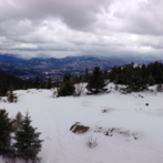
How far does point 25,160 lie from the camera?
4.46m

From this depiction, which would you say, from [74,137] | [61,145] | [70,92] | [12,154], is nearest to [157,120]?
[74,137]

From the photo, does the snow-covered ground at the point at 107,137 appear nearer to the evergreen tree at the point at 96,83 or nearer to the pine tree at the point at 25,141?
the pine tree at the point at 25,141

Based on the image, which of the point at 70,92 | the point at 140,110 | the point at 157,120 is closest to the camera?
the point at 157,120

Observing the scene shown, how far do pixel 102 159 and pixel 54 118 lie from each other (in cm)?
507

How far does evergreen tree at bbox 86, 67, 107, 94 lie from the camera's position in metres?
15.3

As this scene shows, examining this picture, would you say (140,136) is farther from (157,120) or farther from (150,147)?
(157,120)

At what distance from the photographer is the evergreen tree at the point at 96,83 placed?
602 inches

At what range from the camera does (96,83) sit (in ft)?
50.4

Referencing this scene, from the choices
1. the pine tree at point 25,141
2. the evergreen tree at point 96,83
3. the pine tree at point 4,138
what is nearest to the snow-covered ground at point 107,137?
the pine tree at point 4,138

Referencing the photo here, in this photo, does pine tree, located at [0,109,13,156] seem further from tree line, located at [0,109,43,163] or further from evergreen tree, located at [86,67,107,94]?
evergreen tree, located at [86,67,107,94]

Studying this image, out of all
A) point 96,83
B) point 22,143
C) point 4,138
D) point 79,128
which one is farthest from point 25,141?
point 96,83

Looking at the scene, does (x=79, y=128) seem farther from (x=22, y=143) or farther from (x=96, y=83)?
(x=96, y=83)

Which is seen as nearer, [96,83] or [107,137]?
[107,137]

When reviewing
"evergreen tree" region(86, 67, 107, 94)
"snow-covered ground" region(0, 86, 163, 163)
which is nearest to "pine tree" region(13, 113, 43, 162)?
"snow-covered ground" region(0, 86, 163, 163)
